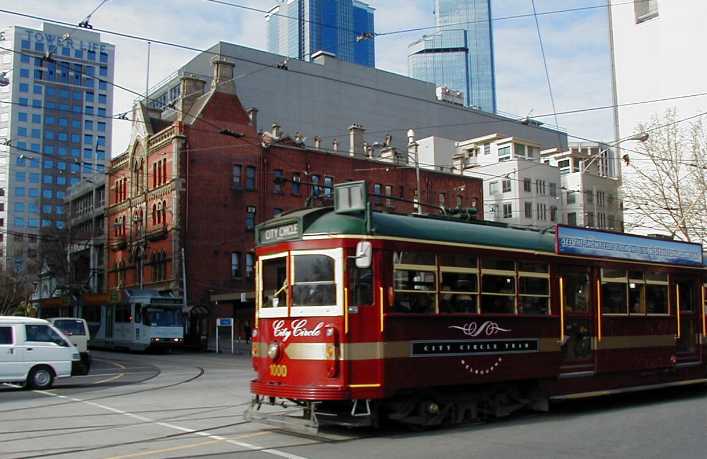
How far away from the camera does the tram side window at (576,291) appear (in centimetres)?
1384

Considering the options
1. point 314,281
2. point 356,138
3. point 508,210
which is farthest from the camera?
point 508,210

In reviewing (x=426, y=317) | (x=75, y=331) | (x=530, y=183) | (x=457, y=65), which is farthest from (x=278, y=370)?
(x=457, y=65)

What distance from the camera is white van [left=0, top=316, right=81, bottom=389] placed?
62.1 feet

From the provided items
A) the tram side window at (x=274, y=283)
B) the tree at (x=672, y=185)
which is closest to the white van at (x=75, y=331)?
the tram side window at (x=274, y=283)

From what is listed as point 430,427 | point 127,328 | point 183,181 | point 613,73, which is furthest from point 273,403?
point 183,181

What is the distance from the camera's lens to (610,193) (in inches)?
2625

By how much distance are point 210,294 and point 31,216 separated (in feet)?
266

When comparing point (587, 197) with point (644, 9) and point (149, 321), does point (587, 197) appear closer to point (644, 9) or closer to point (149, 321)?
point (644, 9)

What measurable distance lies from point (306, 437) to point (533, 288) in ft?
16.0

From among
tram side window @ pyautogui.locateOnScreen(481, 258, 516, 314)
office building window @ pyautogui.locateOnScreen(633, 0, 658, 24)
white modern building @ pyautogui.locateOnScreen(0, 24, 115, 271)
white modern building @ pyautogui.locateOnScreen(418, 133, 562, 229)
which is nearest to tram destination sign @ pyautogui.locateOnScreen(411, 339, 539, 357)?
tram side window @ pyautogui.locateOnScreen(481, 258, 516, 314)

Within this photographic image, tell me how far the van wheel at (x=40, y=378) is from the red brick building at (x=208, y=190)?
25564 mm

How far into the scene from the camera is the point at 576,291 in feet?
46.0

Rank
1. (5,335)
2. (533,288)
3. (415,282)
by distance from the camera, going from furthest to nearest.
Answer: (5,335), (533,288), (415,282)

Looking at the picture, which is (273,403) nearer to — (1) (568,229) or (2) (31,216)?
(1) (568,229)
